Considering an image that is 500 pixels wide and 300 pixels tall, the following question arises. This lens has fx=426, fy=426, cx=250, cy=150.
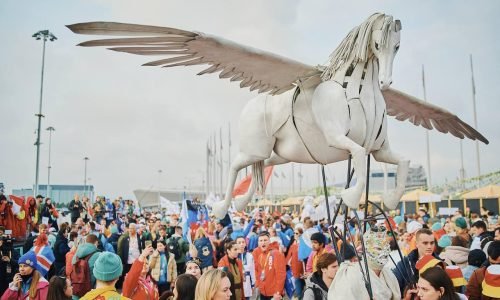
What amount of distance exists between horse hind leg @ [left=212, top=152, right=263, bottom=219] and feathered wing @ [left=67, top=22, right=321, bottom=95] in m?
0.61

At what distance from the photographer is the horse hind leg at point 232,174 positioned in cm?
371

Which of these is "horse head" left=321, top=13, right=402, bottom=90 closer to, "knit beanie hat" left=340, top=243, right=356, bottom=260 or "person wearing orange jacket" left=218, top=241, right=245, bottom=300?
"knit beanie hat" left=340, top=243, right=356, bottom=260

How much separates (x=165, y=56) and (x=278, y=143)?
1.21 metres

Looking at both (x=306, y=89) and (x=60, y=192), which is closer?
(x=306, y=89)

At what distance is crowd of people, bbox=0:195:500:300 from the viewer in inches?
124

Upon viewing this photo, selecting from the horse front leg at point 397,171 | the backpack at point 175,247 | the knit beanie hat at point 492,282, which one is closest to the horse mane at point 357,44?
the horse front leg at point 397,171

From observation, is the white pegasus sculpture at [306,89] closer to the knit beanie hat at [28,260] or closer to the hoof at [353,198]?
the hoof at [353,198]

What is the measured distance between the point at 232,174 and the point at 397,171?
141 cm

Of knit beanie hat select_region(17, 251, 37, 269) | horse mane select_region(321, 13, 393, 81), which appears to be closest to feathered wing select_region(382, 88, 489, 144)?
horse mane select_region(321, 13, 393, 81)

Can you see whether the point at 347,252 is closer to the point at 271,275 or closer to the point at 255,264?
the point at 271,275

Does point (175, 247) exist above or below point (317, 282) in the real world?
below

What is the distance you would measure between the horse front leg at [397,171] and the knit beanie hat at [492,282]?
1.23m

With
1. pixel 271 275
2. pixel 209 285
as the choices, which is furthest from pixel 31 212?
pixel 209 285

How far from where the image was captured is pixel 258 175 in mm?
3949
